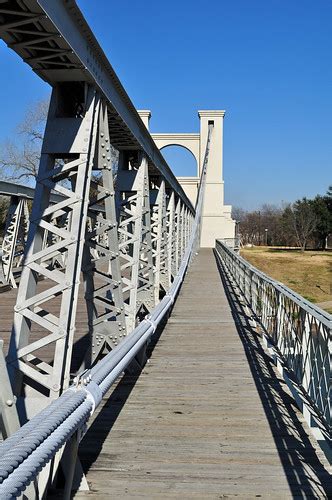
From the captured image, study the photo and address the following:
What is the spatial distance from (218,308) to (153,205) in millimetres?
2279

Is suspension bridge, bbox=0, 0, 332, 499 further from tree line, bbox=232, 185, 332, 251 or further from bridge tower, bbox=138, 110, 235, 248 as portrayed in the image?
tree line, bbox=232, 185, 332, 251

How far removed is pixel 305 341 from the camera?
→ 382cm

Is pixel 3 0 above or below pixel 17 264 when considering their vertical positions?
above

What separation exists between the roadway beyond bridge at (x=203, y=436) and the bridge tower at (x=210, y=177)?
34.9m

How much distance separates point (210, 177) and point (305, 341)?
40074 millimetres

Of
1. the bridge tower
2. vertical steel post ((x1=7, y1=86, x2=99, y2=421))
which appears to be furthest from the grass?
vertical steel post ((x1=7, y1=86, x2=99, y2=421))

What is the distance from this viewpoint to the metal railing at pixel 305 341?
10.3 feet

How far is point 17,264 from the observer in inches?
534

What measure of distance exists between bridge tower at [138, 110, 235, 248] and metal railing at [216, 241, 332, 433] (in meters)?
35.0

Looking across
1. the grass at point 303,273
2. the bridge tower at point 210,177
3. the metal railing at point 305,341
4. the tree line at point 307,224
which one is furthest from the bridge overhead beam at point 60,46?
the tree line at point 307,224

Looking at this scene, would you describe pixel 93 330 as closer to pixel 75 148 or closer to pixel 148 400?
pixel 148 400

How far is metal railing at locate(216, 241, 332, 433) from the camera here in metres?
3.15

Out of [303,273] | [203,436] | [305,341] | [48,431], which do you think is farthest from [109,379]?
[303,273]

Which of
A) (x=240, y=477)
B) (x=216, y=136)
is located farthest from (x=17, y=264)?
(x=216, y=136)
